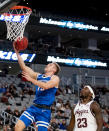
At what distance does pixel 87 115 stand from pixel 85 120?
87 millimetres

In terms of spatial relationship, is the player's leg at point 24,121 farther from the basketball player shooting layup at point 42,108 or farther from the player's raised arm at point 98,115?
the player's raised arm at point 98,115

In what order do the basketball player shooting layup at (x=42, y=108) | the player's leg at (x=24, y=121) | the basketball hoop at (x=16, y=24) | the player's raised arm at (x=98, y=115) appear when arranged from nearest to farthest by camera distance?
the player's raised arm at (x=98, y=115)
the player's leg at (x=24, y=121)
the basketball player shooting layup at (x=42, y=108)
the basketball hoop at (x=16, y=24)

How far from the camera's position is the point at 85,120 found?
4.99m

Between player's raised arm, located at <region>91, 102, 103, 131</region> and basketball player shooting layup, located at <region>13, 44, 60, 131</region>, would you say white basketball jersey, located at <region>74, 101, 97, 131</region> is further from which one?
basketball player shooting layup, located at <region>13, 44, 60, 131</region>

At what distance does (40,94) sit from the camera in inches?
234

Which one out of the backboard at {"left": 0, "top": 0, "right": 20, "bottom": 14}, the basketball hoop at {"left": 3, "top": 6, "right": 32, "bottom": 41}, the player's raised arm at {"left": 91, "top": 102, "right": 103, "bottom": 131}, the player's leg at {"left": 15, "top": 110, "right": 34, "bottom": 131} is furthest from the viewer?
the basketball hoop at {"left": 3, "top": 6, "right": 32, "bottom": 41}

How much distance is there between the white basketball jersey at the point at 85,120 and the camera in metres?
4.96

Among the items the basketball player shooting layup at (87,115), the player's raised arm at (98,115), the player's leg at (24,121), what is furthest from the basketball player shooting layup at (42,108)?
the player's raised arm at (98,115)

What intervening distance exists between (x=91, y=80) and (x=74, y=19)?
611 cm

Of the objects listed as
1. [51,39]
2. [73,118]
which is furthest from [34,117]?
[51,39]

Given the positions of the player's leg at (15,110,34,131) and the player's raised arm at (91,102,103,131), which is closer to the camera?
the player's raised arm at (91,102,103,131)

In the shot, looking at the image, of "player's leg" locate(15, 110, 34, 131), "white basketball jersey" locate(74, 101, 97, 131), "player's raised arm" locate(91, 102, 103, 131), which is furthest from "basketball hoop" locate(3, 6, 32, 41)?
"player's raised arm" locate(91, 102, 103, 131)

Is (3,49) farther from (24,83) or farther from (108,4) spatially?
(108,4)

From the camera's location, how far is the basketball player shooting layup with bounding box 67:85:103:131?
4941mm
